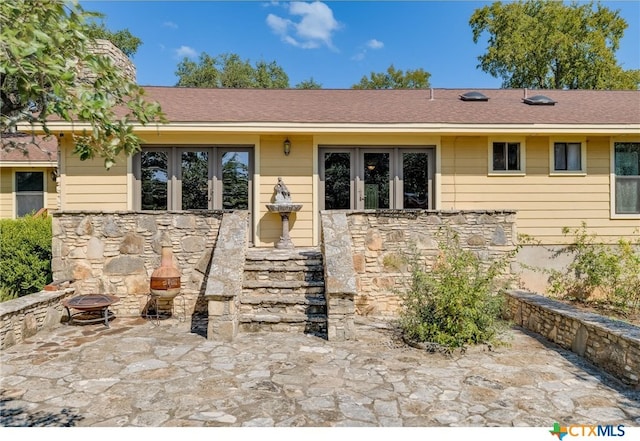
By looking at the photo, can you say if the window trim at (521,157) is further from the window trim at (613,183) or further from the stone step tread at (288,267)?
the stone step tread at (288,267)

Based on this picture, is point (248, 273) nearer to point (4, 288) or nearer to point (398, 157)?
point (398, 157)

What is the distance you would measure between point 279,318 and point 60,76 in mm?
4072

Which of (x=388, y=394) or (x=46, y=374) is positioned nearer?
(x=388, y=394)

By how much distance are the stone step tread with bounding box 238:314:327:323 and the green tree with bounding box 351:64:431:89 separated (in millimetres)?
24058

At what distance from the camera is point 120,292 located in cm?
615

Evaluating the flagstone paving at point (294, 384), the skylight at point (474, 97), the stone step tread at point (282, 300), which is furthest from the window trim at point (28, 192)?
the skylight at point (474, 97)

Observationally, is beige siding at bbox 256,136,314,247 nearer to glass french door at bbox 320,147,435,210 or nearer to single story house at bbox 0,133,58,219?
glass french door at bbox 320,147,435,210

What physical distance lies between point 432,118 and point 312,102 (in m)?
2.92

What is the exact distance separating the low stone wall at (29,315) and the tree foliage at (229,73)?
23762mm

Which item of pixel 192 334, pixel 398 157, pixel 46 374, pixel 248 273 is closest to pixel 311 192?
pixel 398 157

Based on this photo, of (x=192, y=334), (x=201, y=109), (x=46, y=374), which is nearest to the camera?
(x=46, y=374)

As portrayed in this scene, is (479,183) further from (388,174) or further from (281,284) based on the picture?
(281,284)

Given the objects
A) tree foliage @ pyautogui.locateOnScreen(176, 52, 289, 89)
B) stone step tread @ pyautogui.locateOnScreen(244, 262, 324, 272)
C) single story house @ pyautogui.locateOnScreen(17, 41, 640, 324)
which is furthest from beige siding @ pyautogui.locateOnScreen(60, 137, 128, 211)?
tree foliage @ pyautogui.locateOnScreen(176, 52, 289, 89)

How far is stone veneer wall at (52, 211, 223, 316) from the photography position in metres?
6.12
